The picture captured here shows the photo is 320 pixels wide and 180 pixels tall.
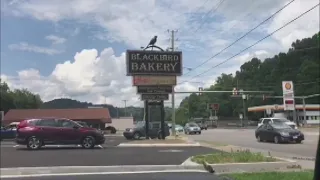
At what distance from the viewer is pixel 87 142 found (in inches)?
920

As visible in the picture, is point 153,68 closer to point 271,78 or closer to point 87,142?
point 87,142

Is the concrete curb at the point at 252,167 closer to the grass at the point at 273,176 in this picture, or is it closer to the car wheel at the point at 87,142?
the grass at the point at 273,176

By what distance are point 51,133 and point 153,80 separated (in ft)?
39.8

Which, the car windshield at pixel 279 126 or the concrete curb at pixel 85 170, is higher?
the car windshield at pixel 279 126

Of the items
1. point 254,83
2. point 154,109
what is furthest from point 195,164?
point 254,83

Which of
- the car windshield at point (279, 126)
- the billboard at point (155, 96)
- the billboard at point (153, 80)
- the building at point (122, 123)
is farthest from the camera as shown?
the building at point (122, 123)

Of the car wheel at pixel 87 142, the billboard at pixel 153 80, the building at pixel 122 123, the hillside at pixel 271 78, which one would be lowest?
the car wheel at pixel 87 142

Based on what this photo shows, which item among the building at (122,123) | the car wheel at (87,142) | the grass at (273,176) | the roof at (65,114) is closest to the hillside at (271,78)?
the building at (122,123)

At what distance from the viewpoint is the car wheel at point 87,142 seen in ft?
76.5

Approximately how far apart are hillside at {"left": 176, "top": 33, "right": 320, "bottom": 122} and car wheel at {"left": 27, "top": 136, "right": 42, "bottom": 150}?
61.1 meters

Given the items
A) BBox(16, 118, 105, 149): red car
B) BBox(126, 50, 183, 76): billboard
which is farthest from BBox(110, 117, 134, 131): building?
BBox(16, 118, 105, 149): red car

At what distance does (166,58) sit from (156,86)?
2447mm

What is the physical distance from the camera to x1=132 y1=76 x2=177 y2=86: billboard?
3309 centimetres

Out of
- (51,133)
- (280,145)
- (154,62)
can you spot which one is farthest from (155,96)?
(51,133)
